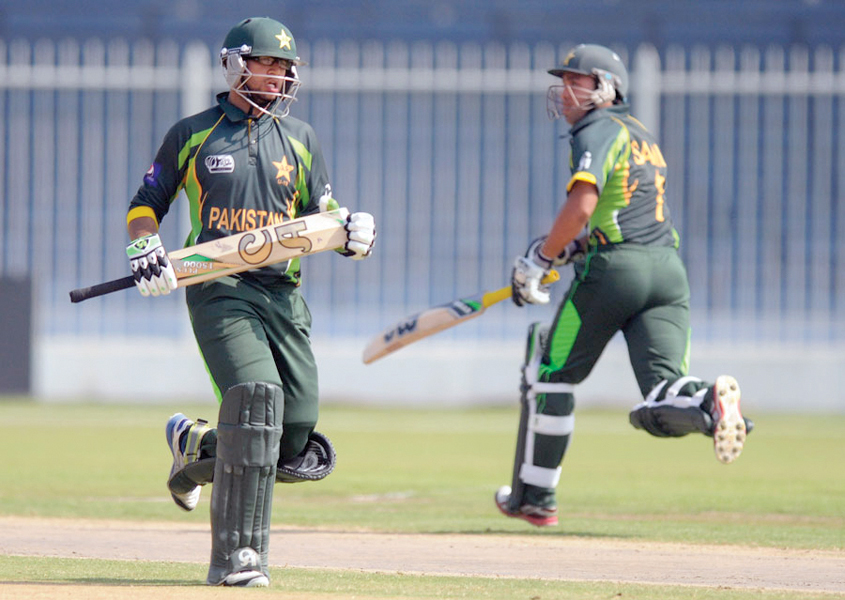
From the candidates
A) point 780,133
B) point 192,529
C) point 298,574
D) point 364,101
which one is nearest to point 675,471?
point 192,529

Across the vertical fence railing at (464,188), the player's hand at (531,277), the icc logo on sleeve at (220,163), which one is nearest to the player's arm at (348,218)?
the icc logo on sleeve at (220,163)

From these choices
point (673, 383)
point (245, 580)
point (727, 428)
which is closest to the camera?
point (245, 580)

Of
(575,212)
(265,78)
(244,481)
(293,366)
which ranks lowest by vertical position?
(244,481)

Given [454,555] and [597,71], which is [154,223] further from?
[597,71]

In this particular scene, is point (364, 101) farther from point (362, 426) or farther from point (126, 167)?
point (362, 426)

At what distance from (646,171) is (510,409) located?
8.33 meters

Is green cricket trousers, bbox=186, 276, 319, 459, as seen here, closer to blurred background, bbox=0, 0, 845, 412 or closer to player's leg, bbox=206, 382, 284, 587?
player's leg, bbox=206, 382, 284, 587

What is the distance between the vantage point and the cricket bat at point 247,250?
5.27 meters

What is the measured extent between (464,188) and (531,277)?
8757 mm

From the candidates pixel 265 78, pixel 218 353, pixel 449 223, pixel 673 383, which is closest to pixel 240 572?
pixel 218 353

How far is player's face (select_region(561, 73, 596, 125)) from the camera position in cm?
709

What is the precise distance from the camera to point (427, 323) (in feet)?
25.0

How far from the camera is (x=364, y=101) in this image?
16266 millimetres

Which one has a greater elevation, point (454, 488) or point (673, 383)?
point (673, 383)
